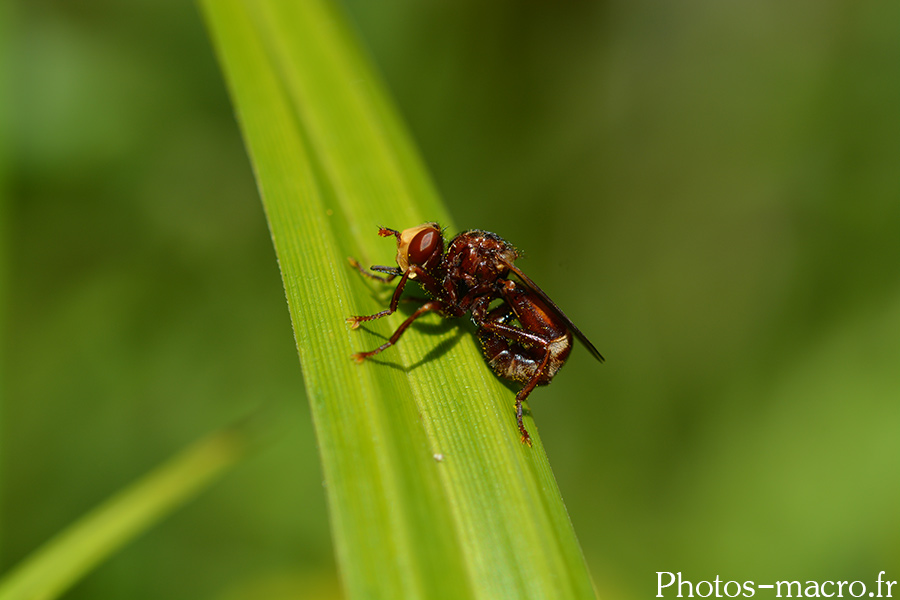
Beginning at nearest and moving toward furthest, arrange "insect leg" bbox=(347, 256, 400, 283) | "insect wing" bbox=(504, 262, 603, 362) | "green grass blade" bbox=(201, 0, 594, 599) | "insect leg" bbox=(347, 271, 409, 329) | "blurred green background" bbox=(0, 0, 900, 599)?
"green grass blade" bbox=(201, 0, 594, 599)
"insect leg" bbox=(347, 271, 409, 329)
"insect leg" bbox=(347, 256, 400, 283)
"insect wing" bbox=(504, 262, 603, 362)
"blurred green background" bbox=(0, 0, 900, 599)

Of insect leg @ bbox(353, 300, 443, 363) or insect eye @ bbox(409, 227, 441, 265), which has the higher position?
insect eye @ bbox(409, 227, 441, 265)

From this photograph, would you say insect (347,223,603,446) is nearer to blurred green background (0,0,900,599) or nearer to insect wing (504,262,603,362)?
insect wing (504,262,603,362)

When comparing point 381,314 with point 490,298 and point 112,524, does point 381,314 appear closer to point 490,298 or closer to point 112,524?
point 490,298

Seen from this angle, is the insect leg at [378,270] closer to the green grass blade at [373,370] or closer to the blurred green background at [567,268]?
the green grass blade at [373,370]

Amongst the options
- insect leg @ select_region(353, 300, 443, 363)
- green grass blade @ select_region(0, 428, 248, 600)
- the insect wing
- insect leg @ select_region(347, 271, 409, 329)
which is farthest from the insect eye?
green grass blade @ select_region(0, 428, 248, 600)

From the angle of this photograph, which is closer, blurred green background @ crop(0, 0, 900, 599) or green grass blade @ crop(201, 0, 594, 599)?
green grass blade @ crop(201, 0, 594, 599)

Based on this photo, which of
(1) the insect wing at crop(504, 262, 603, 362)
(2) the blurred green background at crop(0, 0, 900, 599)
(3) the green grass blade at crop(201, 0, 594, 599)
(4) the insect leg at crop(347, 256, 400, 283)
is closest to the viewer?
(3) the green grass blade at crop(201, 0, 594, 599)

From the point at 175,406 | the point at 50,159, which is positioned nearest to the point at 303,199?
the point at 175,406
